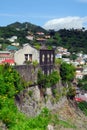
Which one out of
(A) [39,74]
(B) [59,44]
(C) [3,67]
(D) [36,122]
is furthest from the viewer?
(B) [59,44]

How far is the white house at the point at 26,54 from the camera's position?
108 feet

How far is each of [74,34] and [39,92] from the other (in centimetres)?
10563

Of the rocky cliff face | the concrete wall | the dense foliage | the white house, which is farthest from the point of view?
the white house

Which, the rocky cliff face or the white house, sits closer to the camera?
the rocky cliff face

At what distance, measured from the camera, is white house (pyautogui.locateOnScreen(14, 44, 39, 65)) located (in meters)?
32.9

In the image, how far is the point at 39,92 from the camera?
32.2 meters

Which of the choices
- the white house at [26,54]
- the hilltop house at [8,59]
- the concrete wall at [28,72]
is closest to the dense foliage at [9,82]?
the concrete wall at [28,72]

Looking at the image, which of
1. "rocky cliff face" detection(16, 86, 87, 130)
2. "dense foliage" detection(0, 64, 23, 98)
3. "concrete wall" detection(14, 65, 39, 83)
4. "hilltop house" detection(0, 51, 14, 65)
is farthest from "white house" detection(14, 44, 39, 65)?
"dense foliage" detection(0, 64, 23, 98)

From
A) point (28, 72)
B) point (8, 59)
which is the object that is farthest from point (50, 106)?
point (8, 59)

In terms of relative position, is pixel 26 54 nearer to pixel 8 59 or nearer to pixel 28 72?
pixel 28 72

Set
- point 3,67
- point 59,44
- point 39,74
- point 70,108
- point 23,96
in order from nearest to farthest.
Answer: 1. point 3,67
2. point 23,96
3. point 39,74
4. point 70,108
5. point 59,44

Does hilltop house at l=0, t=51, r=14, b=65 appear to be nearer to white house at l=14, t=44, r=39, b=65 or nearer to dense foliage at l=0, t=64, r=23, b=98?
white house at l=14, t=44, r=39, b=65

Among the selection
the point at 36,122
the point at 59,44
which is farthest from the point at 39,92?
the point at 59,44

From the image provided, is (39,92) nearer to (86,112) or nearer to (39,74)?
(39,74)
